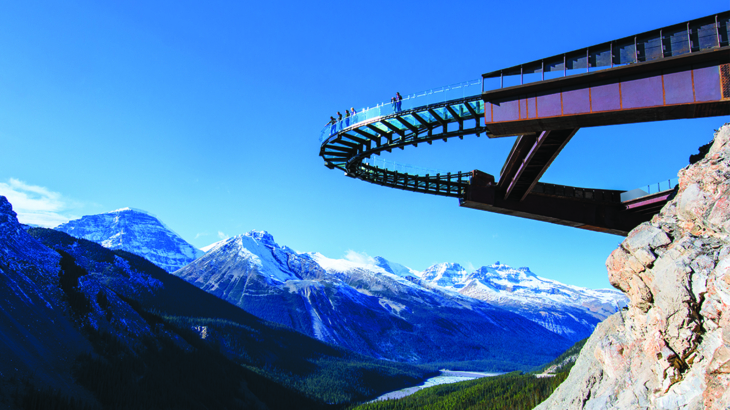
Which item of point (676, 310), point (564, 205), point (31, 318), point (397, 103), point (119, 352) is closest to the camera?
point (676, 310)

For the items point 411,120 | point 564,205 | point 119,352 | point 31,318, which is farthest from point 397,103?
point 119,352

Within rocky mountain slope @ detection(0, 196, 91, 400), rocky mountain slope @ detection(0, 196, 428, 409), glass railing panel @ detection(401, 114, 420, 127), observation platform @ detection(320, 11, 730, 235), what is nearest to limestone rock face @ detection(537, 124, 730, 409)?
observation platform @ detection(320, 11, 730, 235)

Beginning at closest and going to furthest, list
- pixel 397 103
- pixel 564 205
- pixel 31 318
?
pixel 397 103 < pixel 564 205 < pixel 31 318

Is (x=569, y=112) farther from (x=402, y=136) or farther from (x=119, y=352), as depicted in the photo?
(x=119, y=352)

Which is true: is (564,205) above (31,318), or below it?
above

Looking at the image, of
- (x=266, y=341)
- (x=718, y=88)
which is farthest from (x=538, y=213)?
(x=266, y=341)

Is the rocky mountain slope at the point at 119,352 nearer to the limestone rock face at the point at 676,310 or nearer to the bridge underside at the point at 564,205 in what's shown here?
the bridge underside at the point at 564,205

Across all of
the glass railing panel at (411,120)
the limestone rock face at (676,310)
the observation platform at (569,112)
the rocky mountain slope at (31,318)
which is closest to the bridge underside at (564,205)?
the observation platform at (569,112)

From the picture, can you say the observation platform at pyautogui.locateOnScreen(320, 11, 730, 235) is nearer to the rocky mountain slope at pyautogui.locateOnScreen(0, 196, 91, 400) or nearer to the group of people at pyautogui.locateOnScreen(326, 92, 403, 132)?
the group of people at pyautogui.locateOnScreen(326, 92, 403, 132)
